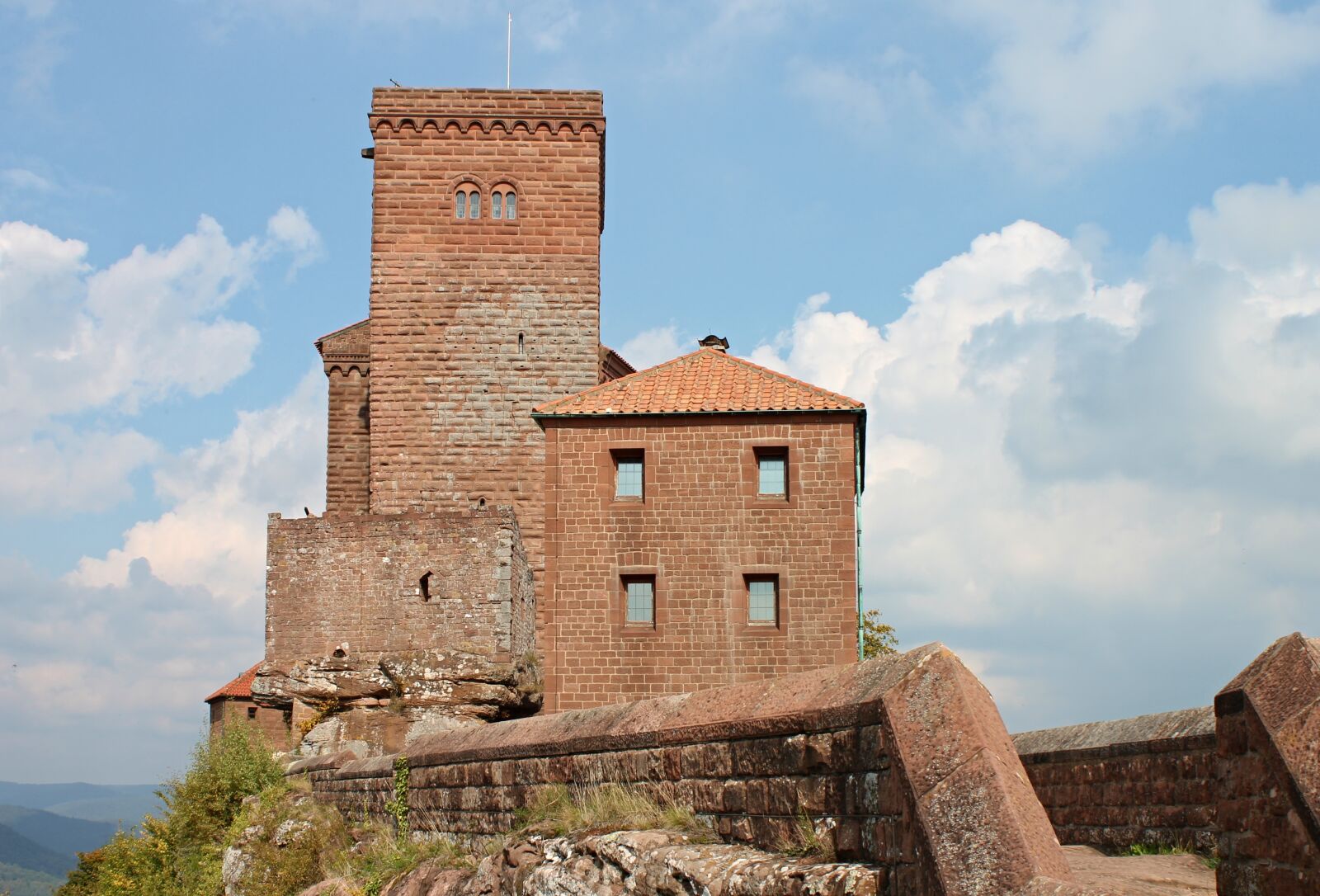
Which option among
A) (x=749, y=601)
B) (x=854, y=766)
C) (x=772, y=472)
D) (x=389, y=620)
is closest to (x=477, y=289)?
(x=389, y=620)

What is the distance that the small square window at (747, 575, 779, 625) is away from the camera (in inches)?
Answer: 868

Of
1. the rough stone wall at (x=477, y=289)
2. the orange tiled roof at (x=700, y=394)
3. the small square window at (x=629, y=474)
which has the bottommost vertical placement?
the small square window at (x=629, y=474)

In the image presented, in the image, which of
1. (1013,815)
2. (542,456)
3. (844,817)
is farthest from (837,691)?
(542,456)

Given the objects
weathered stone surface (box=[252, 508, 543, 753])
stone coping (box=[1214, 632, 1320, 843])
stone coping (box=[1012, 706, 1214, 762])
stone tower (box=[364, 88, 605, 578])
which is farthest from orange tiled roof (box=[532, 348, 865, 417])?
stone coping (box=[1214, 632, 1320, 843])

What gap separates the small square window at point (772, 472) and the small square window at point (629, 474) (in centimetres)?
192

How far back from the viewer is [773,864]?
639 cm

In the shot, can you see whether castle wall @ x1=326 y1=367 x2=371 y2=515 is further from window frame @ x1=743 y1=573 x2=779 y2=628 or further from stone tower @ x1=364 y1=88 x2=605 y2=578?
window frame @ x1=743 y1=573 x2=779 y2=628

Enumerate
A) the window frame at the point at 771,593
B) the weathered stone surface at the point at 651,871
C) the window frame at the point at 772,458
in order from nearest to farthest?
the weathered stone surface at the point at 651,871, the window frame at the point at 771,593, the window frame at the point at 772,458

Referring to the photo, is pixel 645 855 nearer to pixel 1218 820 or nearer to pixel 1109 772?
pixel 1218 820

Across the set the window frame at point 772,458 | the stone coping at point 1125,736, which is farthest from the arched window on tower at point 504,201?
the stone coping at point 1125,736

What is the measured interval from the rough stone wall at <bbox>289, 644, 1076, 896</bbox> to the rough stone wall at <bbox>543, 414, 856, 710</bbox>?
12064 millimetres

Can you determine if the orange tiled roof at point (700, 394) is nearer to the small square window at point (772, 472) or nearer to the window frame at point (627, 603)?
the small square window at point (772, 472)

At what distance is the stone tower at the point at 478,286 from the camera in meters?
30.4

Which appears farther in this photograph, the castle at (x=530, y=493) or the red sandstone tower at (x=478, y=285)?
the red sandstone tower at (x=478, y=285)
